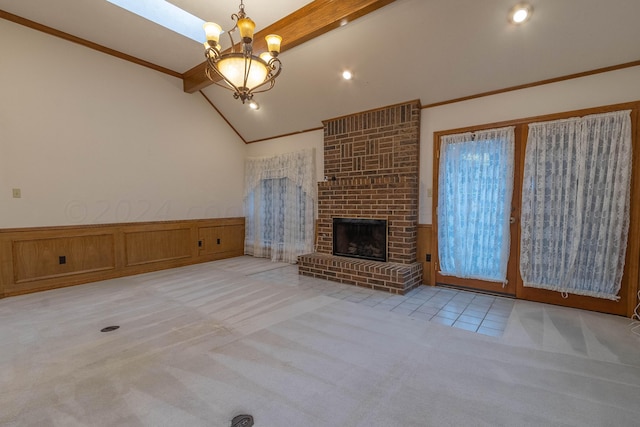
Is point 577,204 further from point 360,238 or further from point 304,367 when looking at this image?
point 304,367

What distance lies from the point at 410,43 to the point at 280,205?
354cm

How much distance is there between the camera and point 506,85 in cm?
330

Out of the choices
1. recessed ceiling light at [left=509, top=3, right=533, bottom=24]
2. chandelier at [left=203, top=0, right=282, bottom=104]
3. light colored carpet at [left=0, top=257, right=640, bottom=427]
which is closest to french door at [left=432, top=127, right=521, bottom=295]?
light colored carpet at [left=0, top=257, right=640, bottom=427]

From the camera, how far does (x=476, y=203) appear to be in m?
3.54

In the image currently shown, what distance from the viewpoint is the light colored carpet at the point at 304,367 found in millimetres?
1561

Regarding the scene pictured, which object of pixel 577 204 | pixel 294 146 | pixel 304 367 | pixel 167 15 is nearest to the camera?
pixel 304 367

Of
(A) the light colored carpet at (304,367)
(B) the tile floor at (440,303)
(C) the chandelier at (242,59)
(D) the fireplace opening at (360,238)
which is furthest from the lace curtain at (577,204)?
(C) the chandelier at (242,59)

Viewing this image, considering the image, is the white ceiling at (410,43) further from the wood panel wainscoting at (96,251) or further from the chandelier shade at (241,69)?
the wood panel wainscoting at (96,251)

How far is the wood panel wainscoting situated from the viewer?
354cm

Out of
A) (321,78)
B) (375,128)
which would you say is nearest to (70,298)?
(321,78)

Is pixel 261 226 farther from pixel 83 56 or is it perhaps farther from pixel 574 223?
pixel 574 223

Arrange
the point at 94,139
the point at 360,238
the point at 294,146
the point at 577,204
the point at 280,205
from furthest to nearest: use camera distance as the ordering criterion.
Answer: the point at 280,205 < the point at 294,146 < the point at 360,238 < the point at 94,139 < the point at 577,204

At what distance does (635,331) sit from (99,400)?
420 centimetres

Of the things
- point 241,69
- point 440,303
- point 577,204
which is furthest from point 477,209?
point 241,69
